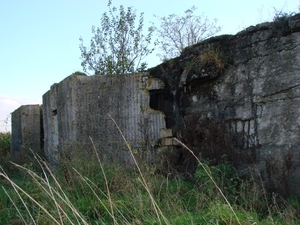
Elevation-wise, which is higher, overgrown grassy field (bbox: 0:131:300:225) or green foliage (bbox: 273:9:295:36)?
green foliage (bbox: 273:9:295:36)

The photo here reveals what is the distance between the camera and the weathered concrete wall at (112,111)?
7.19 metres

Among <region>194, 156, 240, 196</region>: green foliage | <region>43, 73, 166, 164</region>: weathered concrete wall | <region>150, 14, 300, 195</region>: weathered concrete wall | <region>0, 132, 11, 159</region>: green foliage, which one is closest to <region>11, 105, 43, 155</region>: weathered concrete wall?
<region>0, 132, 11, 159</region>: green foliage

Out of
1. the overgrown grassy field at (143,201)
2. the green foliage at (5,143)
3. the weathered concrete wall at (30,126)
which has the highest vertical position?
the weathered concrete wall at (30,126)

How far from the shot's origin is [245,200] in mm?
4602

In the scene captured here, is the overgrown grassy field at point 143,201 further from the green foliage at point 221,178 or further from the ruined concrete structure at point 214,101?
the ruined concrete structure at point 214,101

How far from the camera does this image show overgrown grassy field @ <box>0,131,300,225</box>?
390 centimetres

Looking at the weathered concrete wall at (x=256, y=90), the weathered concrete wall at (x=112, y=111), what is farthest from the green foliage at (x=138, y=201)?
the weathered concrete wall at (x=112, y=111)

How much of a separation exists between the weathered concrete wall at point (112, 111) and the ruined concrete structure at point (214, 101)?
0.02m

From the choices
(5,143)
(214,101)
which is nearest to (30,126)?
(5,143)

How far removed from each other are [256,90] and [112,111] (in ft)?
9.21

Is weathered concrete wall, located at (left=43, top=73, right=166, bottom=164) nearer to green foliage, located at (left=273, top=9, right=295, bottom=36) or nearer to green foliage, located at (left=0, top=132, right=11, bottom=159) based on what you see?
green foliage, located at (left=273, top=9, right=295, bottom=36)

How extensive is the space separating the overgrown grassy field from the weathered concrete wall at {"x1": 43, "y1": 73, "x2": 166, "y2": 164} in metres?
1.14

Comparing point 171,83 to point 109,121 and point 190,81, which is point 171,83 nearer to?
point 190,81

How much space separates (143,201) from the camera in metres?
4.49
